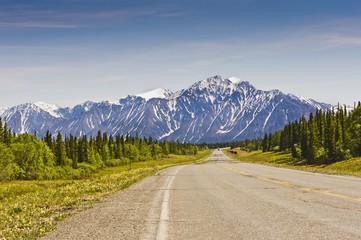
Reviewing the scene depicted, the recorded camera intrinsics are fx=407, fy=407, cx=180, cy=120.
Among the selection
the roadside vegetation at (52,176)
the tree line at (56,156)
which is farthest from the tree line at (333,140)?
the tree line at (56,156)

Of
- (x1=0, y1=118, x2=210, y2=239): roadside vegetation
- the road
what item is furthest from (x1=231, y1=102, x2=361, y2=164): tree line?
the road

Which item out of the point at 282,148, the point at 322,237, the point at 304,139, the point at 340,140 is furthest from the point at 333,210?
the point at 282,148

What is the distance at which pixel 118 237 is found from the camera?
920 centimetres

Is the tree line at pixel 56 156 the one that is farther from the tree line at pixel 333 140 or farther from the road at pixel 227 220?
the road at pixel 227 220

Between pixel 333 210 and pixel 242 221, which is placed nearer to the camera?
pixel 242 221

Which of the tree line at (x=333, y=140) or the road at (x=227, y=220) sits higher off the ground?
the tree line at (x=333, y=140)

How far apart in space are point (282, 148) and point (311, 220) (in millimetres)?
165509

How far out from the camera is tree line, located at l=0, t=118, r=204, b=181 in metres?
88.6

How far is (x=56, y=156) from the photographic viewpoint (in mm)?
122938

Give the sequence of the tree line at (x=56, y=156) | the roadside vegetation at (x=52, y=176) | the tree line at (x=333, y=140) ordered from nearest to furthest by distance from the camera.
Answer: the roadside vegetation at (x=52, y=176), the tree line at (x=333, y=140), the tree line at (x=56, y=156)

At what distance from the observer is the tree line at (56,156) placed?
88625mm

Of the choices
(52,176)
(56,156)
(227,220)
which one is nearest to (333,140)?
(52,176)

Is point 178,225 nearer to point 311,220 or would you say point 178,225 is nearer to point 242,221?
point 242,221

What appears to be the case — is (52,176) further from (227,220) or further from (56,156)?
(227,220)
